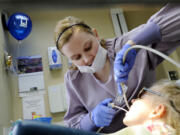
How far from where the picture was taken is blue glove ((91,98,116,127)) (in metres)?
0.98

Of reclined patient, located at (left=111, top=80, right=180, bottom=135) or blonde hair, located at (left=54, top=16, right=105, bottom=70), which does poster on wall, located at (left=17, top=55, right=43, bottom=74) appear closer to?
blonde hair, located at (left=54, top=16, right=105, bottom=70)

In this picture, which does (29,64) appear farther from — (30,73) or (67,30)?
(67,30)

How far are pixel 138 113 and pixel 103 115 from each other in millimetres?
199

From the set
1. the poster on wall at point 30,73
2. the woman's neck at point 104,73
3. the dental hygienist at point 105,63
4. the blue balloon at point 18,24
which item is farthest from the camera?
the poster on wall at point 30,73

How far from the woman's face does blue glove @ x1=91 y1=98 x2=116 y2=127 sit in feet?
0.91

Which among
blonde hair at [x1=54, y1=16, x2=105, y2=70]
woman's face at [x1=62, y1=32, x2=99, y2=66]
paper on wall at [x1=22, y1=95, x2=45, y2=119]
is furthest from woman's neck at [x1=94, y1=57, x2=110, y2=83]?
paper on wall at [x1=22, y1=95, x2=45, y2=119]

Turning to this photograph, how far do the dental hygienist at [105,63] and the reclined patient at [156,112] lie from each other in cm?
9

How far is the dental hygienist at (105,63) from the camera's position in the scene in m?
0.91

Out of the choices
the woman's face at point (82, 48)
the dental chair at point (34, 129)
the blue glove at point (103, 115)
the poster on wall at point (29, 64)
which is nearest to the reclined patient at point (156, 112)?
the blue glove at point (103, 115)

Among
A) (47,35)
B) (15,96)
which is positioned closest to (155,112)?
(15,96)

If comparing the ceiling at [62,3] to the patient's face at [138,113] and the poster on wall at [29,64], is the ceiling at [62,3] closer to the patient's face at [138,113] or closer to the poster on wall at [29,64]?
the patient's face at [138,113]

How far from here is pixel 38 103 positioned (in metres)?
1.98

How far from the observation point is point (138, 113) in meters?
0.88

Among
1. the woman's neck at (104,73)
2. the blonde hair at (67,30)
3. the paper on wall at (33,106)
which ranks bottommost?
the paper on wall at (33,106)
